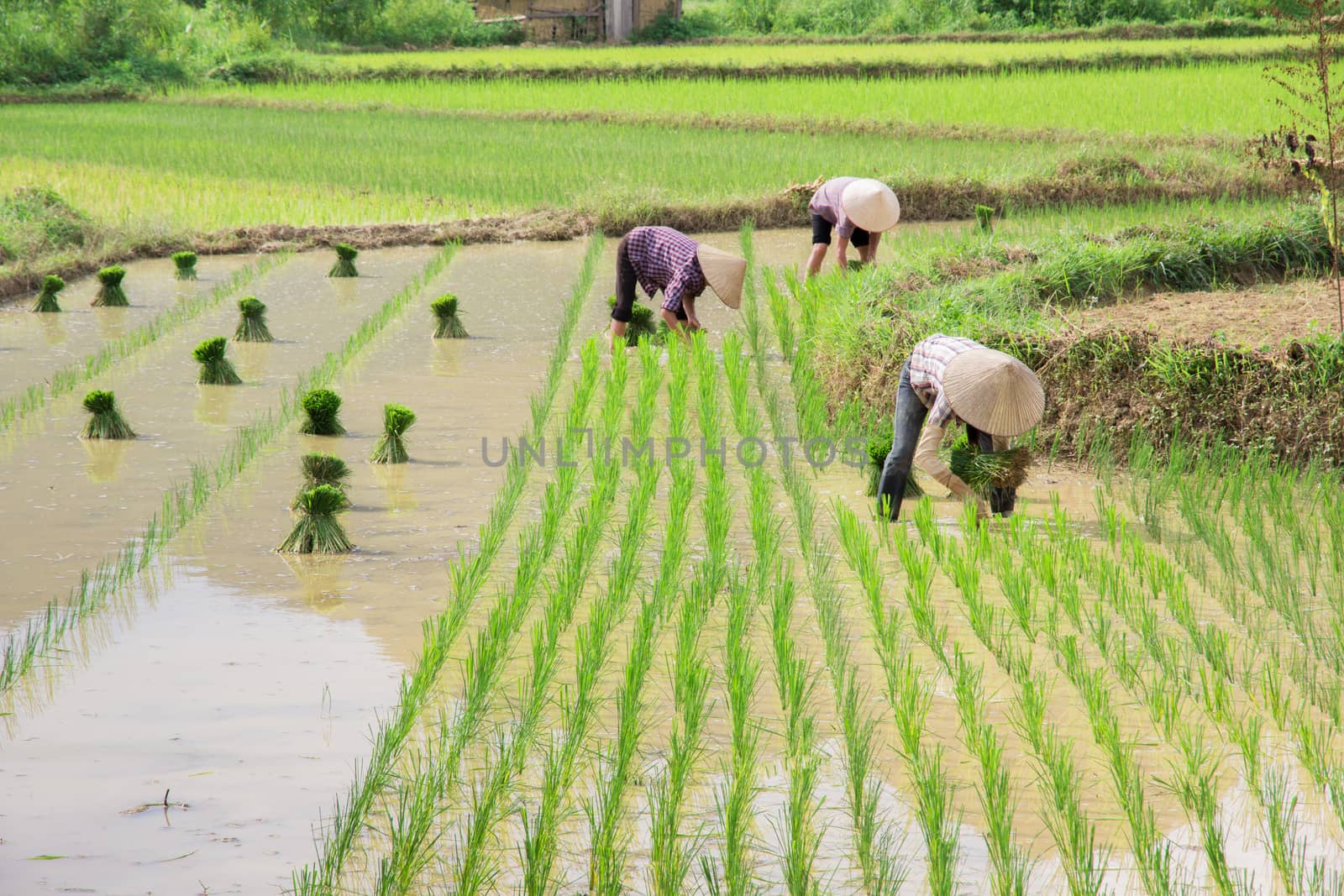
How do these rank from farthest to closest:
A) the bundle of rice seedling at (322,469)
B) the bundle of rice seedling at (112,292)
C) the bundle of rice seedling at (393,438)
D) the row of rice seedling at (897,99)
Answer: the row of rice seedling at (897,99), the bundle of rice seedling at (112,292), the bundle of rice seedling at (393,438), the bundle of rice seedling at (322,469)

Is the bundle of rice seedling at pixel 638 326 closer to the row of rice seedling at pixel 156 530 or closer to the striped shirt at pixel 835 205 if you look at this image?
the striped shirt at pixel 835 205

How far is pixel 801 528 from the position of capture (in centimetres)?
463

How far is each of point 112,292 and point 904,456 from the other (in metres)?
6.37

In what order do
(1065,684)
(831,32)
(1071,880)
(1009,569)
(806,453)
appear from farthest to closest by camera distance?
(831,32)
(806,453)
(1009,569)
(1065,684)
(1071,880)

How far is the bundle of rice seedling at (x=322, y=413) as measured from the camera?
19.1 ft

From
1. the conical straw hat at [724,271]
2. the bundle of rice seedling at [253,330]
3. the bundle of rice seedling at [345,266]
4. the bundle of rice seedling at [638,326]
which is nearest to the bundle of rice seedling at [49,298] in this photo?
the bundle of rice seedling at [253,330]

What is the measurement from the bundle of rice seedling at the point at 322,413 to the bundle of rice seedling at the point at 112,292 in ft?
11.9

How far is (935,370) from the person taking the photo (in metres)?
4.54

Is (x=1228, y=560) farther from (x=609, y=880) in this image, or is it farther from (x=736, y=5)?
(x=736, y=5)

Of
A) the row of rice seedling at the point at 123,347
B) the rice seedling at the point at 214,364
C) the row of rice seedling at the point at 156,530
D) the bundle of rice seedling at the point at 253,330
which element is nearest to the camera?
the row of rice seedling at the point at 156,530

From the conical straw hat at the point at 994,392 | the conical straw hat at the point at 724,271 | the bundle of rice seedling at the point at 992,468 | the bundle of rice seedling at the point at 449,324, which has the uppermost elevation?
the conical straw hat at the point at 994,392

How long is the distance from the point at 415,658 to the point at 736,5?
27011mm

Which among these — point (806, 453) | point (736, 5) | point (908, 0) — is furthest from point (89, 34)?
point (806, 453)

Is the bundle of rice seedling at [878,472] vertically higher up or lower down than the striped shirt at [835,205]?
lower down
